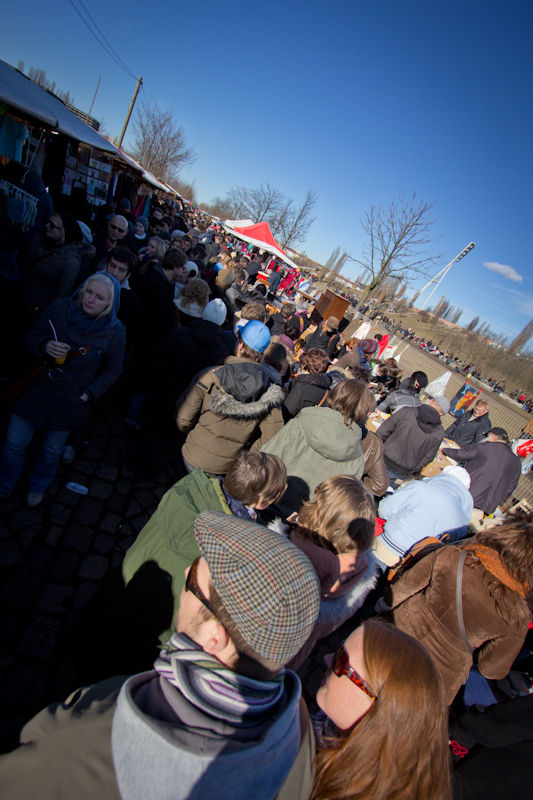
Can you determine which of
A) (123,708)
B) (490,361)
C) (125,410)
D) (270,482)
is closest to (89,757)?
(123,708)

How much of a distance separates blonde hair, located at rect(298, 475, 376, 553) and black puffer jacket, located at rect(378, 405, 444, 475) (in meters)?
2.40

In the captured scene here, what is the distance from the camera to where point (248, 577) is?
0.93 meters

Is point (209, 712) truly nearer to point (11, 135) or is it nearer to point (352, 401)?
point (352, 401)

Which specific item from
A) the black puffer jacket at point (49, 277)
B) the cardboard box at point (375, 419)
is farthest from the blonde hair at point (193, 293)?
the cardboard box at point (375, 419)

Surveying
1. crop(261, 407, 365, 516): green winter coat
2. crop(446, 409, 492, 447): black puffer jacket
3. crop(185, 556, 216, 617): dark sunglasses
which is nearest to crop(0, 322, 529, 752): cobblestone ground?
crop(261, 407, 365, 516): green winter coat

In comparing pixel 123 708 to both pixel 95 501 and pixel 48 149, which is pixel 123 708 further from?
pixel 48 149

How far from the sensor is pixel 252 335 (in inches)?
113

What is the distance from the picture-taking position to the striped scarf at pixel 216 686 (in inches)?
31.3

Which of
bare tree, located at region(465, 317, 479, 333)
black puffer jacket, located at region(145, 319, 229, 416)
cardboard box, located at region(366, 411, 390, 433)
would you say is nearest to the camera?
black puffer jacket, located at region(145, 319, 229, 416)

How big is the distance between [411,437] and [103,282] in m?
3.64

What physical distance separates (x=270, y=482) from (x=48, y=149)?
317 inches

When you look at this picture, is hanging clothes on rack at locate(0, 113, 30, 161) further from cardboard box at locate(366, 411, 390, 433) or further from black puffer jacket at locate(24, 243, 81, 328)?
cardboard box at locate(366, 411, 390, 433)

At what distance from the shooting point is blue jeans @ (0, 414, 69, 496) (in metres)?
2.54

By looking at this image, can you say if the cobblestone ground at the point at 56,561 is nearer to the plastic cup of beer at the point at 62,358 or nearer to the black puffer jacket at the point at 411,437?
the plastic cup of beer at the point at 62,358
